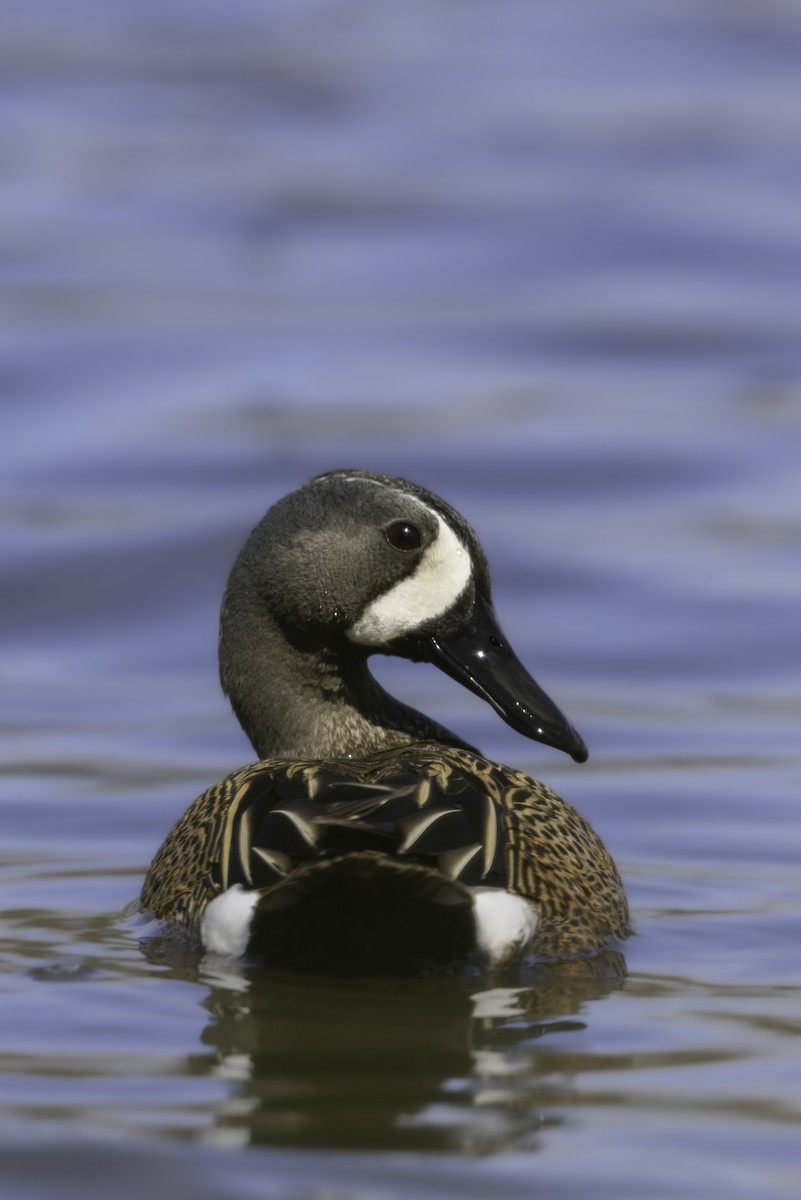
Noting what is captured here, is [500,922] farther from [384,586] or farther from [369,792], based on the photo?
[384,586]

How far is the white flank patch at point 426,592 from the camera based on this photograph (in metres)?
7.65

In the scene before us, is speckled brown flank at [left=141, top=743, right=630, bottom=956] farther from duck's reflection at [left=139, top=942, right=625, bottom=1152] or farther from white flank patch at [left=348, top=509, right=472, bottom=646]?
white flank patch at [left=348, top=509, right=472, bottom=646]

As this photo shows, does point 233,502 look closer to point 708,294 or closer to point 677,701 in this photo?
point 677,701

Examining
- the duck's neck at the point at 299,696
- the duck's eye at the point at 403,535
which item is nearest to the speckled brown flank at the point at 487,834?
the duck's neck at the point at 299,696

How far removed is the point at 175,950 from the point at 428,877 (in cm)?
118

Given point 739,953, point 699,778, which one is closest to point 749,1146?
point 739,953

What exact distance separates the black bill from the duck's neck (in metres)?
0.31

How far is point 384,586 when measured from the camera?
7660 millimetres

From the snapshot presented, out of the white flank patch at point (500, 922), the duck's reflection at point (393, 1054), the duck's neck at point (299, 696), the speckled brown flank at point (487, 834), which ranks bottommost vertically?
the duck's reflection at point (393, 1054)

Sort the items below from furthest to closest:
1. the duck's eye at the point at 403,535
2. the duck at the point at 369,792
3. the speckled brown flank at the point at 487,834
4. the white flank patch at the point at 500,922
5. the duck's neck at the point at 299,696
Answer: the duck's neck at the point at 299,696 < the duck's eye at the point at 403,535 < the speckled brown flank at the point at 487,834 < the white flank patch at the point at 500,922 < the duck at the point at 369,792

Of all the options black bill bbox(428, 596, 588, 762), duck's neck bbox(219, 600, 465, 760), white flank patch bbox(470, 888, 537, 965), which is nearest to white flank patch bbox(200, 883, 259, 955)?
white flank patch bbox(470, 888, 537, 965)

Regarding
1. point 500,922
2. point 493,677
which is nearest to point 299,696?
point 493,677

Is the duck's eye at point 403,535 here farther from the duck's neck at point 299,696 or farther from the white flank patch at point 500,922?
the white flank patch at point 500,922

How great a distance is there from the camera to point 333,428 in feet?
51.1
